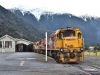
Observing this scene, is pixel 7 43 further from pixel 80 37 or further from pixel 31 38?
pixel 31 38

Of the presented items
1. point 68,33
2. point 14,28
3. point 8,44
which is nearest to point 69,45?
point 68,33

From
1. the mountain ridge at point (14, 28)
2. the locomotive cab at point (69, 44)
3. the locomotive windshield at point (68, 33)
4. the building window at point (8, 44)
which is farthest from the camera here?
the mountain ridge at point (14, 28)

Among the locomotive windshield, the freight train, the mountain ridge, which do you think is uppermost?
the mountain ridge

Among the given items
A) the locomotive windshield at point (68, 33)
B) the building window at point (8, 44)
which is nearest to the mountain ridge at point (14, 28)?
the building window at point (8, 44)

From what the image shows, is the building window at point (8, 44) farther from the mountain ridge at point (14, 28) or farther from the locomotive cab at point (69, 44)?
the locomotive cab at point (69, 44)

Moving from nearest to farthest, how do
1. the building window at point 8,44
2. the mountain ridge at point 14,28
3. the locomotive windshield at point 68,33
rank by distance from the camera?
the locomotive windshield at point 68,33 → the building window at point 8,44 → the mountain ridge at point 14,28

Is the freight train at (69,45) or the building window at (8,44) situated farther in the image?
the building window at (8,44)

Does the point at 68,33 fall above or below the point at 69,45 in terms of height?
above

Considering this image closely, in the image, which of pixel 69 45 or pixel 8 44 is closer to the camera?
pixel 69 45

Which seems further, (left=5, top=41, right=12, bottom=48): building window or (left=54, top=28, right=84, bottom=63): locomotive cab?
(left=5, top=41, right=12, bottom=48): building window

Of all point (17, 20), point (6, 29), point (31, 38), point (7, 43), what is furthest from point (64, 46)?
point (17, 20)

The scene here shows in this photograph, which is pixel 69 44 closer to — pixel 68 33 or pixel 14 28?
pixel 68 33

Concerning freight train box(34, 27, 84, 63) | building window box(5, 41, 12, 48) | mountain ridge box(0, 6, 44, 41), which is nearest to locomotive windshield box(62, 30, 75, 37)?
freight train box(34, 27, 84, 63)

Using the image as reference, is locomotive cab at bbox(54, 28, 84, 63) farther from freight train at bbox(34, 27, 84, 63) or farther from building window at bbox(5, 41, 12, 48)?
building window at bbox(5, 41, 12, 48)
